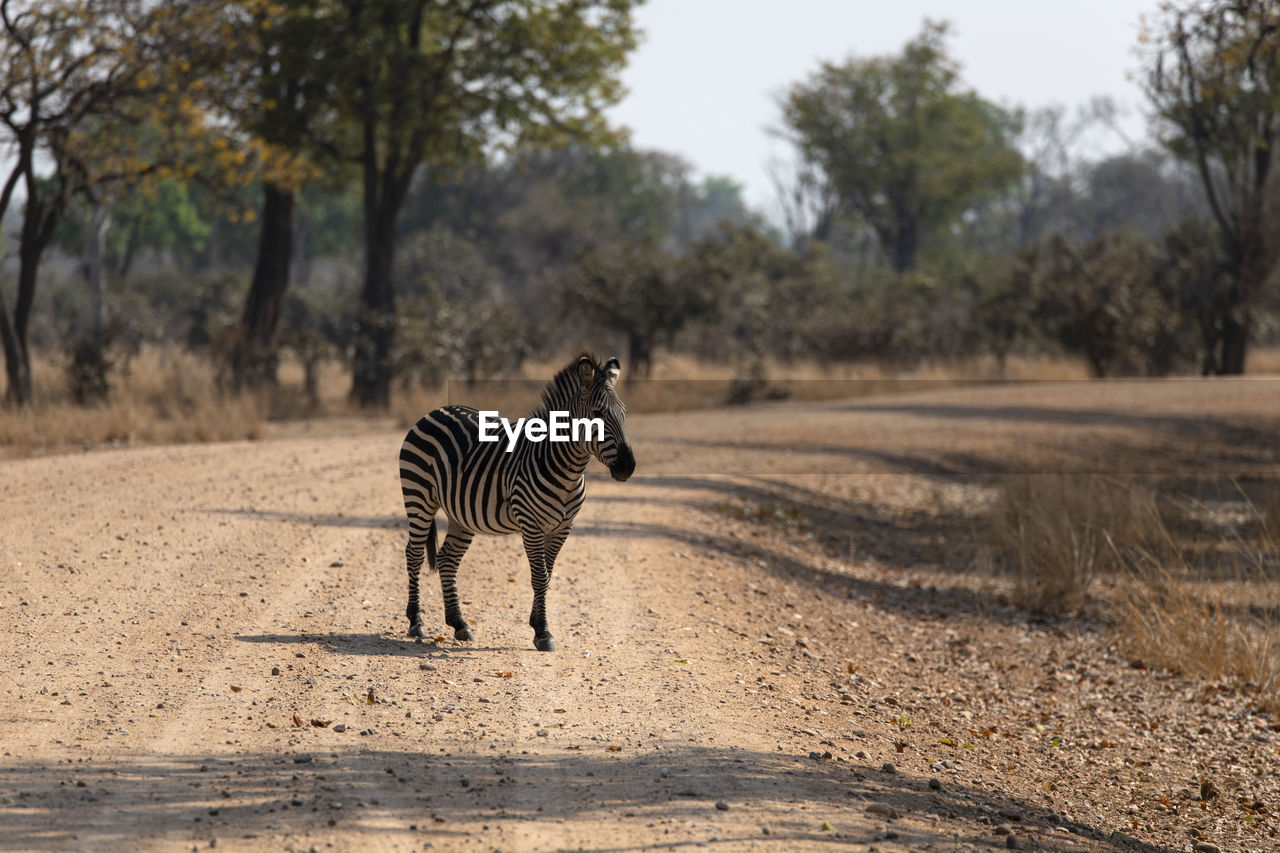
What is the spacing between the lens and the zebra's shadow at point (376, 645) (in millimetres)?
6375

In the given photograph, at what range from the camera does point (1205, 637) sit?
27.6 feet

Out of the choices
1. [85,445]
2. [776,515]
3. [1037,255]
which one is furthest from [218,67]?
[1037,255]

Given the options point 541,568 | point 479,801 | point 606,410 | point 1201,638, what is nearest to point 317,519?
point 541,568

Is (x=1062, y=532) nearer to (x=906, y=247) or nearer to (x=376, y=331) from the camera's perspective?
(x=376, y=331)

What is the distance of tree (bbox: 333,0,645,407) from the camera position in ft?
68.2

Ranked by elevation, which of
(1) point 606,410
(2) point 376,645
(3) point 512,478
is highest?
(1) point 606,410

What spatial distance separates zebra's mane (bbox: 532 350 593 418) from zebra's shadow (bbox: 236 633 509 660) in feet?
4.97

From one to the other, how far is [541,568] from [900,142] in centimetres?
4732

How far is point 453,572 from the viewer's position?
6527mm

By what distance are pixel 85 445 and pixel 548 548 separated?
1124 cm

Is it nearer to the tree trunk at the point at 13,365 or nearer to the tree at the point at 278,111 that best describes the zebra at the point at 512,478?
the tree trunk at the point at 13,365

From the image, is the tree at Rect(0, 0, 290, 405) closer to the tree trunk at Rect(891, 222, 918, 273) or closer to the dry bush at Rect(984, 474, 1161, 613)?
the dry bush at Rect(984, 474, 1161, 613)

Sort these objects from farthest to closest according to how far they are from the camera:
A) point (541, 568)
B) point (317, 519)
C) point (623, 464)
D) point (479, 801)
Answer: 1. point (317, 519)
2. point (541, 568)
3. point (623, 464)
4. point (479, 801)

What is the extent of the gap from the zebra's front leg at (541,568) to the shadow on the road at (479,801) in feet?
3.79
